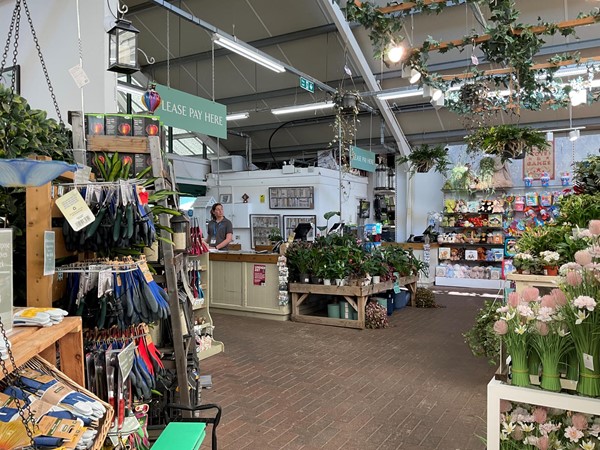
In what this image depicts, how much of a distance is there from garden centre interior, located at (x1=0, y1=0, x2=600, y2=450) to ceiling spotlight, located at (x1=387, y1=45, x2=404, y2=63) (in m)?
0.14

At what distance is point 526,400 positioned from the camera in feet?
6.42

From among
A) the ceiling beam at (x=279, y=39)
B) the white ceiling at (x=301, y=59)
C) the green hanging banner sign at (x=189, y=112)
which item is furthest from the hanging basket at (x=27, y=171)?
the ceiling beam at (x=279, y=39)

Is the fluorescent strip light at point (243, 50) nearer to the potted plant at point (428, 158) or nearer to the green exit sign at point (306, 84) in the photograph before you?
the green exit sign at point (306, 84)

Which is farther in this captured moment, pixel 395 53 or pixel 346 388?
pixel 395 53

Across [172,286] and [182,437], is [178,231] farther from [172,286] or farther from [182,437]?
[182,437]

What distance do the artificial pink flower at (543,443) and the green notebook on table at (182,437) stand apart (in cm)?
147

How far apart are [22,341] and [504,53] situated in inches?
195

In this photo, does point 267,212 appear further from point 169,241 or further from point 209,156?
point 169,241

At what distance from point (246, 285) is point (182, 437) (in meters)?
5.31

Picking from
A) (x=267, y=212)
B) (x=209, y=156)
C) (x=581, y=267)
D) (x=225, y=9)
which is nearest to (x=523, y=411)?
(x=581, y=267)

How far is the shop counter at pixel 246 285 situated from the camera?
7242 mm

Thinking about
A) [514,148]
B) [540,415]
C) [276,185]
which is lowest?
[540,415]

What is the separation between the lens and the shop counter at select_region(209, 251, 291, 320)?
724 cm

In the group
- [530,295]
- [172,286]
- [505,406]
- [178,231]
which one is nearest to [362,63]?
[178,231]
